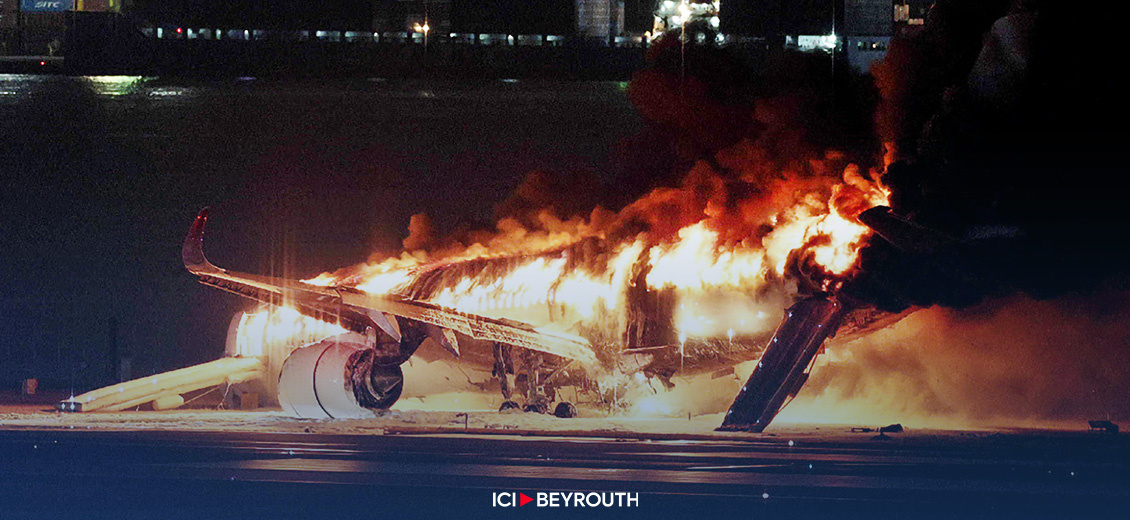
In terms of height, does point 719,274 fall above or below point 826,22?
below

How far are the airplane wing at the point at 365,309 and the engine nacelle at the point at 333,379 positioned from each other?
0.36m

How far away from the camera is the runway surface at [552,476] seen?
9.57m

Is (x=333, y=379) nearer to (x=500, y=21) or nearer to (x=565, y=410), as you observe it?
(x=565, y=410)

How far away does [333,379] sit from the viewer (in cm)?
1485

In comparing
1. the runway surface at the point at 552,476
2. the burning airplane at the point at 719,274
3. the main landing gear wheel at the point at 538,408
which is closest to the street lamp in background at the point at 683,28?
the burning airplane at the point at 719,274

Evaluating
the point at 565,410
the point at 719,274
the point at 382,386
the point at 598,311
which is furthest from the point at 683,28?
the point at 382,386

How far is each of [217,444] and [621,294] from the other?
562 cm

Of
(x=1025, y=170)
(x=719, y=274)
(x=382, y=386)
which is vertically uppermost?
(x=1025, y=170)

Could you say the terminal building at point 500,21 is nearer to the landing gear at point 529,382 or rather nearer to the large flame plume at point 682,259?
the large flame plume at point 682,259

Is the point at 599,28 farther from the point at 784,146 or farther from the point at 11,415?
the point at 11,415

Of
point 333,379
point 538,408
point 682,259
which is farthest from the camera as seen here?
point 538,408

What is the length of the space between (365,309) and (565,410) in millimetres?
3191

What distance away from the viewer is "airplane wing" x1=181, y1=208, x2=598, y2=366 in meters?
14.3

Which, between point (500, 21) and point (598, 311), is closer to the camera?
point (598, 311)
